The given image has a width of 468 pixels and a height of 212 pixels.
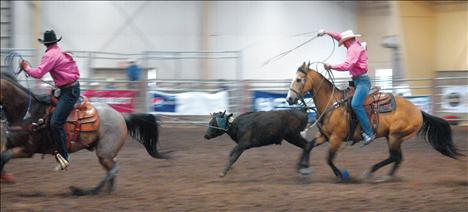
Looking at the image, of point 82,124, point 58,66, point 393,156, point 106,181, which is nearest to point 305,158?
point 393,156

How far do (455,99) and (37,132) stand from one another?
10730mm

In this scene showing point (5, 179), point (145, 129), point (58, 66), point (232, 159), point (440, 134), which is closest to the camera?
point (58, 66)

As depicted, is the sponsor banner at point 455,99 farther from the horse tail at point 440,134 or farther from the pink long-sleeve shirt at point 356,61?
the pink long-sleeve shirt at point 356,61

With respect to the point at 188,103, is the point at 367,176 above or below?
below

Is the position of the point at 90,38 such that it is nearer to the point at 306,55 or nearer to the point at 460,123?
the point at 306,55

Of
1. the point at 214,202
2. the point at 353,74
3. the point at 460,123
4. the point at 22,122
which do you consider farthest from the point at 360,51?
the point at 460,123

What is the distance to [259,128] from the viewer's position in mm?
9945

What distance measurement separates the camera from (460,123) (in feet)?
52.5

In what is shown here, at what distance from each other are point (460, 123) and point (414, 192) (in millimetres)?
7929

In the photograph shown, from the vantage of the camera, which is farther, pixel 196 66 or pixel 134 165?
pixel 196 66

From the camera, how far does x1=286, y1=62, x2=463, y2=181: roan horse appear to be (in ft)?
31.3

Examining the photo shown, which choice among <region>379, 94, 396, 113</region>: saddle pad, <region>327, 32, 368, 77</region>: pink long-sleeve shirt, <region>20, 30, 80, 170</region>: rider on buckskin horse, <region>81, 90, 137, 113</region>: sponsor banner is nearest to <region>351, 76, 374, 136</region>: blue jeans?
<region>327, 32, 368, 77</region>: pink long-sleeve shirt

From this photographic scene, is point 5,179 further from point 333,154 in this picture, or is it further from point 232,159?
point 333,154

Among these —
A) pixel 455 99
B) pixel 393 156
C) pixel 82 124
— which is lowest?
pixel 393 156
